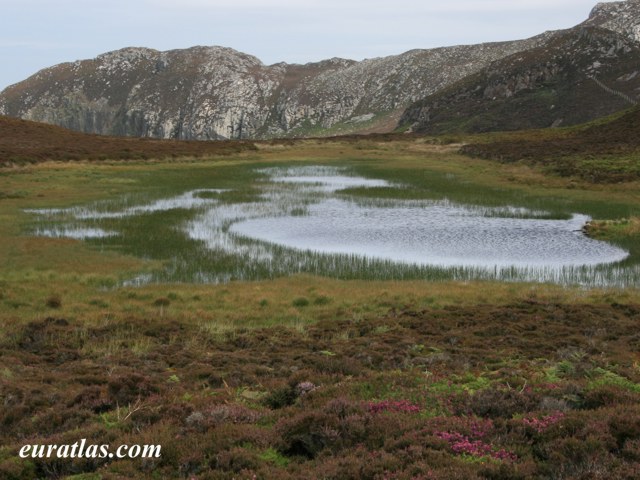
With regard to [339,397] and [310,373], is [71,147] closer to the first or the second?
[310,373]

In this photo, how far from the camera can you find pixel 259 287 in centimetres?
2484

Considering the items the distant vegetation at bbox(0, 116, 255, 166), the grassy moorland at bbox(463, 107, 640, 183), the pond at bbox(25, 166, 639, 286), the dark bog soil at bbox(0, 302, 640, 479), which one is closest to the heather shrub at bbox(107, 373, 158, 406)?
the dark bog soil at bbox(0, 302, 640, 479)

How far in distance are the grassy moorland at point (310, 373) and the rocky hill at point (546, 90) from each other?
126 m

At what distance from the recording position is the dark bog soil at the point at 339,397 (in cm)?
907

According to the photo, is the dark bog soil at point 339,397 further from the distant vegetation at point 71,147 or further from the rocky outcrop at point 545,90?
the rocky outcrop at point 545,90

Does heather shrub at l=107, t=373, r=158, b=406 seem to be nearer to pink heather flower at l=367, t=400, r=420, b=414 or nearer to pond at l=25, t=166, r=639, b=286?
pink heather flower at l=367, t=400, r=420, b=414

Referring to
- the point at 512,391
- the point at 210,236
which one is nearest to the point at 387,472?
the point at 512,391

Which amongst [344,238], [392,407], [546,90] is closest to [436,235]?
[344,238]

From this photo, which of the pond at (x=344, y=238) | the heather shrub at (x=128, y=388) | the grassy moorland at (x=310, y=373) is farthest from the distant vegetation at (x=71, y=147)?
the heather shrub at (x=128, y=388)

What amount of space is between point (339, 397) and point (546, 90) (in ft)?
555

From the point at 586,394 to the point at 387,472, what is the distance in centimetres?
473

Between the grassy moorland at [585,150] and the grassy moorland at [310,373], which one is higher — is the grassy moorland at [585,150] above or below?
above

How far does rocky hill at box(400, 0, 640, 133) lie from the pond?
363 ft

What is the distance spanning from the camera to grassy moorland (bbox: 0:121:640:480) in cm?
925
